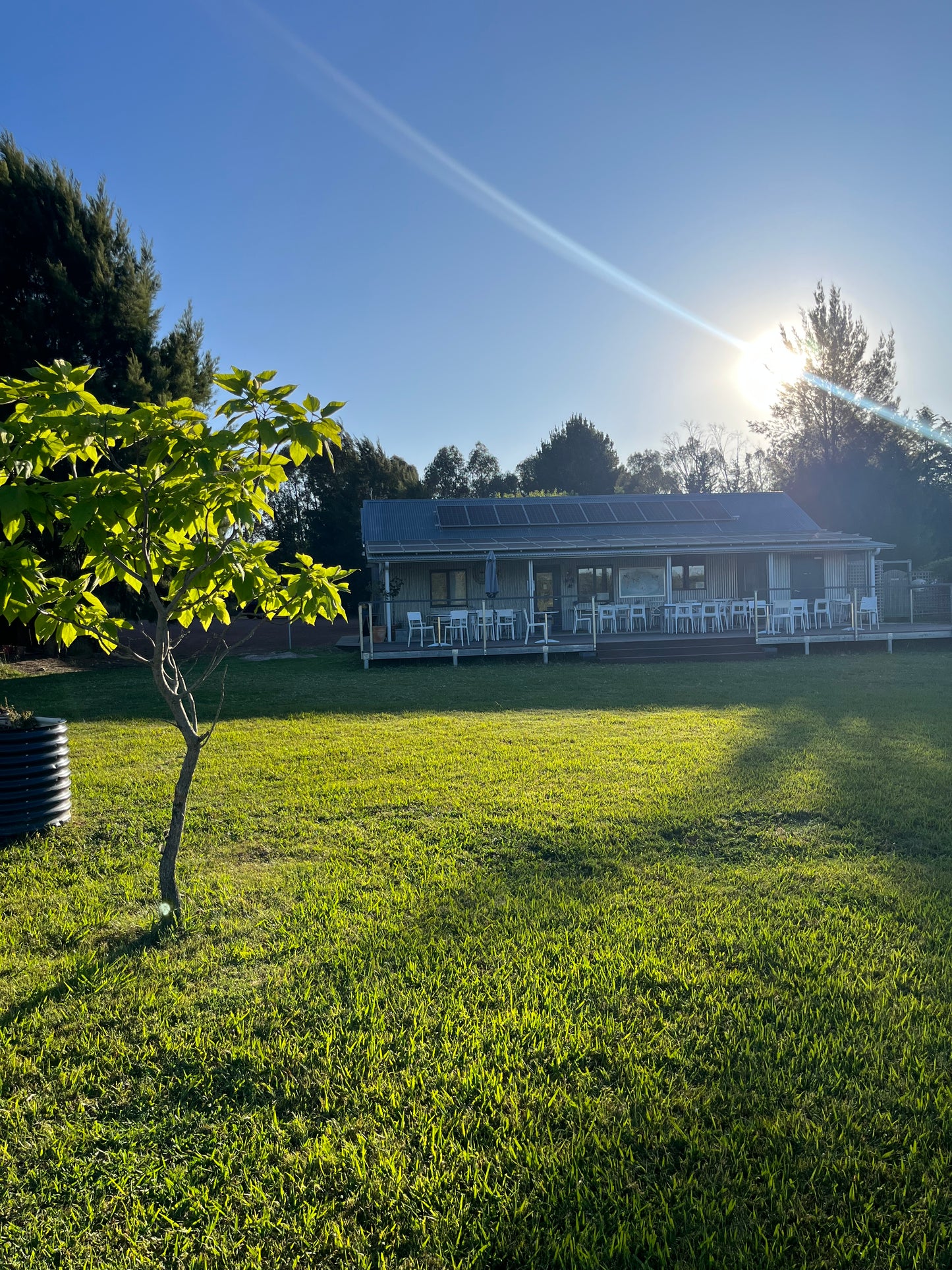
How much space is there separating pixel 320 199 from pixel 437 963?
42.4 feet

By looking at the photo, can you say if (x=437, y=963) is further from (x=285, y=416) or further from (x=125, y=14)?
(x=125, y=14)

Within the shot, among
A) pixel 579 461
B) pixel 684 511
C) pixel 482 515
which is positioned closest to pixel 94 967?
pixel 482 515

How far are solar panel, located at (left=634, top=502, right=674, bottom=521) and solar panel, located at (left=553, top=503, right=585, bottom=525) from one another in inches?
83.8

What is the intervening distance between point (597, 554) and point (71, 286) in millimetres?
14530

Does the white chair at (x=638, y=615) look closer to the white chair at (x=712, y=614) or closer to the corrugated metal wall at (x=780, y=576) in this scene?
the white chair at (x=712, y=614)

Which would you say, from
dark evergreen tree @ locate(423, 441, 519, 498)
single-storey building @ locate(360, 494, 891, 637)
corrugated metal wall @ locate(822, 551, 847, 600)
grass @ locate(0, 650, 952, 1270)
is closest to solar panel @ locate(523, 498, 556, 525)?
single-storey building @ locate(360, 494, 891, 637)

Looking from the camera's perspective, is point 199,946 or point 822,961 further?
point 199,946

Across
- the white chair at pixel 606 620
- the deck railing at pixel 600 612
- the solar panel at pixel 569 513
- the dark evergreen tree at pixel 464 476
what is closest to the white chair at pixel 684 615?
the deck railing at pixel 600 612

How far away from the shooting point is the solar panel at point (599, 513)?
23.2 m

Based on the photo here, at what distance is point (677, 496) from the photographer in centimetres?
2525

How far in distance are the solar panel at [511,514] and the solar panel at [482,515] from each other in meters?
0.16

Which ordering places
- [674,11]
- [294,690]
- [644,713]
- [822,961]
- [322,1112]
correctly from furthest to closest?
[294,690]
[674,11]
[644,713]
[822,961]
[322,1112]

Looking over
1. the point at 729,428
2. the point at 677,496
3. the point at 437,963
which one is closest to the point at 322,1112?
the point at 437,963

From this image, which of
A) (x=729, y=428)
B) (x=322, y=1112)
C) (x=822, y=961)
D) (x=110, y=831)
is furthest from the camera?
(x=729, y=428)
